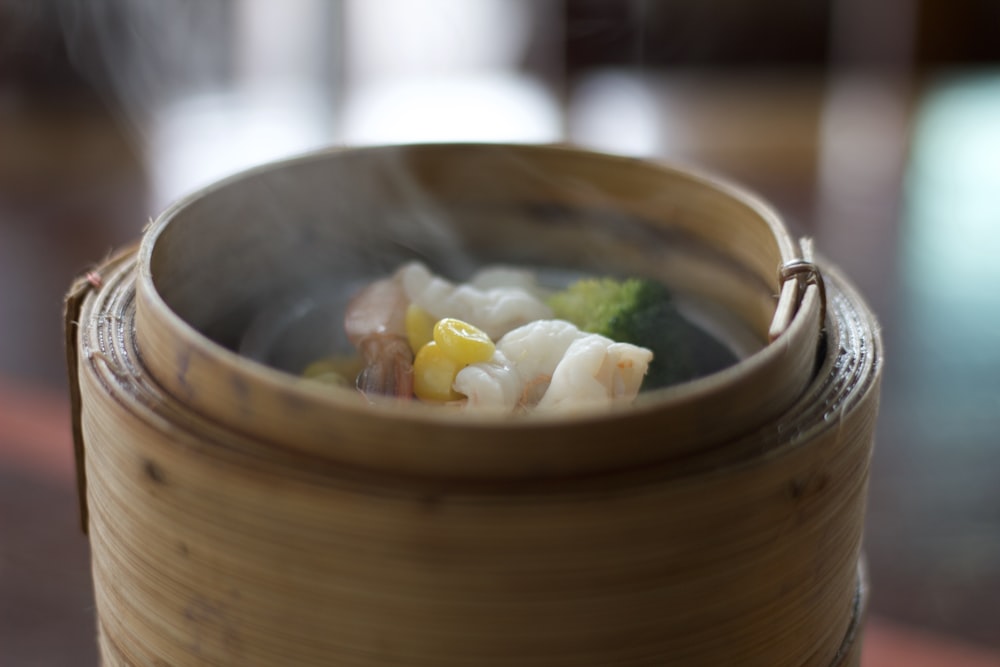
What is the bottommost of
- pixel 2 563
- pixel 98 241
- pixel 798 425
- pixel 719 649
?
pixel 2 563

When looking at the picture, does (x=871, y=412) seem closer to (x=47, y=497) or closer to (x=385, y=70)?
(x=47, y=497)

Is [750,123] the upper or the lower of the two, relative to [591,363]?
lower

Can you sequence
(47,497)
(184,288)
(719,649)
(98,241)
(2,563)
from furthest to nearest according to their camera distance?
(98,241) < (47,497) < (2,563) < (184,288) < (719,649)

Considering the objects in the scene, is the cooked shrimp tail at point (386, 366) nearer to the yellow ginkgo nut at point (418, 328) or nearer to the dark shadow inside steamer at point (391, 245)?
the yellow ginkgo nut at point (418, 328)

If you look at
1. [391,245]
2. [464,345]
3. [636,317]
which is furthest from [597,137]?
[464,345]

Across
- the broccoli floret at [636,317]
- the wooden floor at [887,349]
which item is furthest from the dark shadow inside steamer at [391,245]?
the wooden floor at [887,349]

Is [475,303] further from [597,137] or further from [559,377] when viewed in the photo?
[597,137]

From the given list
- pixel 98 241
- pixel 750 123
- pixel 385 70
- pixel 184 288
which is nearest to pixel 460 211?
pixel 184 288
